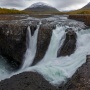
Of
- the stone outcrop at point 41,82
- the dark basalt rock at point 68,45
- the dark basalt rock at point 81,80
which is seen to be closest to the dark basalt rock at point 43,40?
the dark basalt rock at point 68,45

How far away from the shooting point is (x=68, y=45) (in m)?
23.2

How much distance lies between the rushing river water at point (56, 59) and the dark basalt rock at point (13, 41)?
0.59 m

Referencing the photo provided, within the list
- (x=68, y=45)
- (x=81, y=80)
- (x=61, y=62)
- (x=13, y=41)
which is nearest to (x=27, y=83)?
(x=81, y=80)

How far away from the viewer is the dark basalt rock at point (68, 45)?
2264 centimetres

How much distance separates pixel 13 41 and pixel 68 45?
20.0ft

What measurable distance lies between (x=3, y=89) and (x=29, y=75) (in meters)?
2.18

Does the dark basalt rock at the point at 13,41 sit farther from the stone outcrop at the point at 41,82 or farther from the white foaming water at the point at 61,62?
the stone outcrop at the point at 41,82

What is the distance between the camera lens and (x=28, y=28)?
86.7 ft

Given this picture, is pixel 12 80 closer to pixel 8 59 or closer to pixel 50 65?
pixel 50 65

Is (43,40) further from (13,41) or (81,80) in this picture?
(81,80)

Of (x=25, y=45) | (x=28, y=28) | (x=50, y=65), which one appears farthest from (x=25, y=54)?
(x=50, y=65)

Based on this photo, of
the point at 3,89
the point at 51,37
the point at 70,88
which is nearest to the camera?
the point at 70,88

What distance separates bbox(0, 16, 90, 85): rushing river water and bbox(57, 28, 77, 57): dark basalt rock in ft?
1.28

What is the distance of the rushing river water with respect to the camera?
1761 centimetres
